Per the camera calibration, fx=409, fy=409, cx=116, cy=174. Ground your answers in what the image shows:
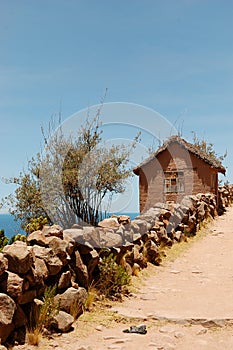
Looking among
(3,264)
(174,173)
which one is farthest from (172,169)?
(3,264)

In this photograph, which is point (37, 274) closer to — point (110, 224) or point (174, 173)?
point (110, 224)

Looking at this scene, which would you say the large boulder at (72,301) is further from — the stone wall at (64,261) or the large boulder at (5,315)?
the large boulder at (5,315)

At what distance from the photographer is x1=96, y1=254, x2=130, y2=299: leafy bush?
7.44m

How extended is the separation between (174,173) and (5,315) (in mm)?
16700

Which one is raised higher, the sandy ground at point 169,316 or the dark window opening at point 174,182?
the dark window opening at point 174,182

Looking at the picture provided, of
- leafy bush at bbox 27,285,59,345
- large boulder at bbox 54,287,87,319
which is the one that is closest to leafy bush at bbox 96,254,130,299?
large boulder at bbox 54,287,87,319

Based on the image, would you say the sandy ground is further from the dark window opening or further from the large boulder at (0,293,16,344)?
the dark window opening

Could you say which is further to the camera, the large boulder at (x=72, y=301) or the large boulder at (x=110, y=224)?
the large boulder at (x=110, y=224)

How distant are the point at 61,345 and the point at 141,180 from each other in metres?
16.0

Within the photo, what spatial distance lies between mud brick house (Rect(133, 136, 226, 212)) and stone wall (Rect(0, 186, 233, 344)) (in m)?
9.42

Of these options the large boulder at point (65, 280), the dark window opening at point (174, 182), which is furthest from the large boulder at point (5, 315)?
the dark window opening at point (174, 182)

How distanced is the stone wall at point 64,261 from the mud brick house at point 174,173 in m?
9.42

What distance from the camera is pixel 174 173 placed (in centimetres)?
2092

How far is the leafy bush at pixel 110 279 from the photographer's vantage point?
744cm
